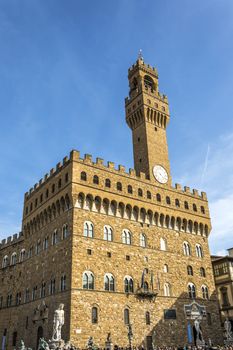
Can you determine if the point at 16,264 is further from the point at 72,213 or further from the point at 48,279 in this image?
the point at 72,213

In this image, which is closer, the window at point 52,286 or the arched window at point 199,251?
the window at point 52,286

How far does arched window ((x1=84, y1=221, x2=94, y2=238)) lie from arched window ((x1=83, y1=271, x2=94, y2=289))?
11.8 feet

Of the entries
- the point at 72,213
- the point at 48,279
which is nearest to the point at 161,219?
the point at 72,213

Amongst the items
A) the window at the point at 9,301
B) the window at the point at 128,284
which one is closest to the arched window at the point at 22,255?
the window at the point at 9,301

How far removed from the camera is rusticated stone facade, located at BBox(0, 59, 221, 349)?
32.2m

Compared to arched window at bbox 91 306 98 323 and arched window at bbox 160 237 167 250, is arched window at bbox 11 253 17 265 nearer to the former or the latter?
arched window at bbox 91 306 98 323

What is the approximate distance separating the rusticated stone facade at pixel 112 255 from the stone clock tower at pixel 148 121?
0.18 metres

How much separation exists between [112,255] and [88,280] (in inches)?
147

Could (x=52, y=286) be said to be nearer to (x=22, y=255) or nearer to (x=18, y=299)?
(x=18, y=299)

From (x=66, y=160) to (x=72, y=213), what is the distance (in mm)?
6013

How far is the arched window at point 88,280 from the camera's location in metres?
31.8

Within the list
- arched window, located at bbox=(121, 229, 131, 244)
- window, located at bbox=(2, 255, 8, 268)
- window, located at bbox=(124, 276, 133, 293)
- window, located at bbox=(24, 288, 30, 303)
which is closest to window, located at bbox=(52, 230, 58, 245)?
arched window, located at bbox=(121, 229, 131, 244)

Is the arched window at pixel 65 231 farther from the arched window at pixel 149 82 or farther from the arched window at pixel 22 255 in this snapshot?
the arched window at pixel 149 82

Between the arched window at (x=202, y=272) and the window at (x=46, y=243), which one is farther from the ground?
the window at (x=46, y=243)
